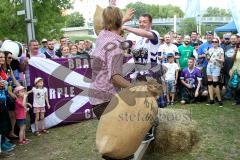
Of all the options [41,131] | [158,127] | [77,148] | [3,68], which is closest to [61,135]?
[41,131]

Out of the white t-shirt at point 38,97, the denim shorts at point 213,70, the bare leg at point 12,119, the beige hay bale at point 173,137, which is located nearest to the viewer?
the beige hay bale at point 173,137

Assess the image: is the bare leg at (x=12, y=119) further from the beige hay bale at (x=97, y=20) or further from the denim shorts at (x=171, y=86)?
the denim shorts at (x=171, y=86)

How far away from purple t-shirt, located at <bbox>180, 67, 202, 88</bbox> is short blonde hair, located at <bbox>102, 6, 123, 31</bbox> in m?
5.62

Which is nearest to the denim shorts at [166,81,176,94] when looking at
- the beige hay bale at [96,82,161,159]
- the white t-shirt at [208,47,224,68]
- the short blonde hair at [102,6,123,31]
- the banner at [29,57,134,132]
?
the white t-shirt at [208,47,224,68]

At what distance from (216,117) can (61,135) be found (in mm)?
2980

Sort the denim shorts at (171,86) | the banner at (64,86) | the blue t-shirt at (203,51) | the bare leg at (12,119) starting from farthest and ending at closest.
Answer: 1. the blue t-shirt at (203,51)
2. the denim shorts at (171,86)
3. the banner at (64,86)
4. the bare leg at (12,119)

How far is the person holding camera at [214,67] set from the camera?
8.44 meters

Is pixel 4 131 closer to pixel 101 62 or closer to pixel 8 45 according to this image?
pixel 8 45

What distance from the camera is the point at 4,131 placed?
5.68 metres

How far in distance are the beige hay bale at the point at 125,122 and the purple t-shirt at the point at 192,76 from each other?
5214 millimetres

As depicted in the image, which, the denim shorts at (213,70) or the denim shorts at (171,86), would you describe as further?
the denim shorts at (171,86)

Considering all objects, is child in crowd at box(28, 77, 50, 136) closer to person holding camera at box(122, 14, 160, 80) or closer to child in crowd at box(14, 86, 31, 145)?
child in crowd at box(14, 86, 31, 145)

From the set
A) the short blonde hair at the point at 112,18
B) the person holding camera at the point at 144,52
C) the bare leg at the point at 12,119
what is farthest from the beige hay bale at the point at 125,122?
the bare leg at the point at 12,119

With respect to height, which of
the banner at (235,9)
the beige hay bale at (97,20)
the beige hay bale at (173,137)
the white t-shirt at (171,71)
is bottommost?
the beige hay bale at (173,137)
